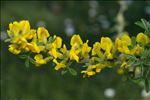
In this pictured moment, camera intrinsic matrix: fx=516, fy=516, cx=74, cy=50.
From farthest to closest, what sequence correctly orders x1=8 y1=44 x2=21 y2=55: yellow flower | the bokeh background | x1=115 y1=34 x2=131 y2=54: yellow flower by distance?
the bokeh background < x1=115 y1=34 x2=131 y2=54: yellow flower < x1=8 y1=44 x2=21 y2=55: yellow flower

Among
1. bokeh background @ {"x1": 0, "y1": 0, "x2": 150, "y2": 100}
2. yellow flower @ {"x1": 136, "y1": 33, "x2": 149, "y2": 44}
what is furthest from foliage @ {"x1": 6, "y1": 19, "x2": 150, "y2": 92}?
bokeh background @ {"x1": 0, "y1": 0, "x2": 150, "y2": 100}

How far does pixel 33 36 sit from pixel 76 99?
7.61 ft

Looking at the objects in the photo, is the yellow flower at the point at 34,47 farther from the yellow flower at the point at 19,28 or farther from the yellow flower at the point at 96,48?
the yellow flower at the point at 96,48

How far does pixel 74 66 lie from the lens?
14.2 feet

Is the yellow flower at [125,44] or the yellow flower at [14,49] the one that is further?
the yellow flower at [125,44]

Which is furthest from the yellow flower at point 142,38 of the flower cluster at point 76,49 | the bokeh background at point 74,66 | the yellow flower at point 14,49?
the bokeh background at point 74,66

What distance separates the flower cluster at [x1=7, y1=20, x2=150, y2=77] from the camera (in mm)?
1504

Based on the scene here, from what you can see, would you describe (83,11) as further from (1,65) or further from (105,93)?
(105,93)

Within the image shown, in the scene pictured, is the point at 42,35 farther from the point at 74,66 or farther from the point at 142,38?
the point at 74,66

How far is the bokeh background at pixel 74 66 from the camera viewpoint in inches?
153

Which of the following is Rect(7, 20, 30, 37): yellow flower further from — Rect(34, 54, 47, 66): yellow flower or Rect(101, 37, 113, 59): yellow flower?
Rect(101, 37, 113, 59): yellow flower

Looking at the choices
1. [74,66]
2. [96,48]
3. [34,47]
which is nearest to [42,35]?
[34,47]

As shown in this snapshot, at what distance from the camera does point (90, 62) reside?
1.60 m

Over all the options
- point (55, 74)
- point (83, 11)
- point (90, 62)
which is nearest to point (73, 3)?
point (83, 11)
